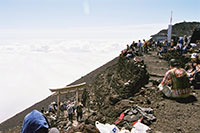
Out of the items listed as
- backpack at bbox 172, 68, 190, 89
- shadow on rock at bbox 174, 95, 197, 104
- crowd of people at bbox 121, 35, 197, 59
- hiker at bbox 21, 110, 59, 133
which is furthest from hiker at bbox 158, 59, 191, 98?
crowd of people at bbox 121, 35, 197, 59

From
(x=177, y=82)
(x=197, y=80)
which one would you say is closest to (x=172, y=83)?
(x=177, y=82)

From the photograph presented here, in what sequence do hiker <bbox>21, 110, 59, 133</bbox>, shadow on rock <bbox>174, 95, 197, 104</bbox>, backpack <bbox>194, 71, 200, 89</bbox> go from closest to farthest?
hiker <bbox>21, 110, 59, 133</bbox> < shadow on rock <bbox>174, 95, 197, 104</bbox> < backpack <bbox>194, 71, 200, 89</bbox>

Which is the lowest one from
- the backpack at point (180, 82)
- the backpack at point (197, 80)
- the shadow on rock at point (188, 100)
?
the shadow on rock at point (188, 100)

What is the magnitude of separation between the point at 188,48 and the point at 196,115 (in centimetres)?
1172

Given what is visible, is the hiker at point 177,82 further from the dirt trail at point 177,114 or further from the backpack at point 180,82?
the dirt trail at point 177,114

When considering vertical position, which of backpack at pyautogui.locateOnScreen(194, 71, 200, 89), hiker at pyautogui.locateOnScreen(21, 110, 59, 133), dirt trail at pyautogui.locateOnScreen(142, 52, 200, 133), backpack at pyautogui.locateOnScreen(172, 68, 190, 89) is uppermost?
hiker at pyautogui.locateOnScreen(21, 110, 59, 133)

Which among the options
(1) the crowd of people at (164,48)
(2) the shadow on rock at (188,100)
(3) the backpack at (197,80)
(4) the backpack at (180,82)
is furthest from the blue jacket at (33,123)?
(1) the crowd of people at (164,48)

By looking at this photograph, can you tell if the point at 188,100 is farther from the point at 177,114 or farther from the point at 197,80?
the point at 197,80

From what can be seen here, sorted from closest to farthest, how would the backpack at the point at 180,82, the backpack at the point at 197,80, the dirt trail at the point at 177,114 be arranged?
the dirt trail at the point at 177,114
the backpack at the point at 180,82
the backpack at the point at 197,80

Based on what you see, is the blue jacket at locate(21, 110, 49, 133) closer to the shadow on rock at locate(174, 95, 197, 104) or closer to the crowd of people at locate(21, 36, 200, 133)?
the crowd of people at locate(21, 36, 200, 133)

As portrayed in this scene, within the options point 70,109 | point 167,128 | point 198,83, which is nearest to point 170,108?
point 167,128

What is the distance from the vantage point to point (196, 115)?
17.1ft

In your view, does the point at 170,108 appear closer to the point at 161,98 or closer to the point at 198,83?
the point at 161,98

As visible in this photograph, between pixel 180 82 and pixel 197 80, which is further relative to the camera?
pixel 197 80
